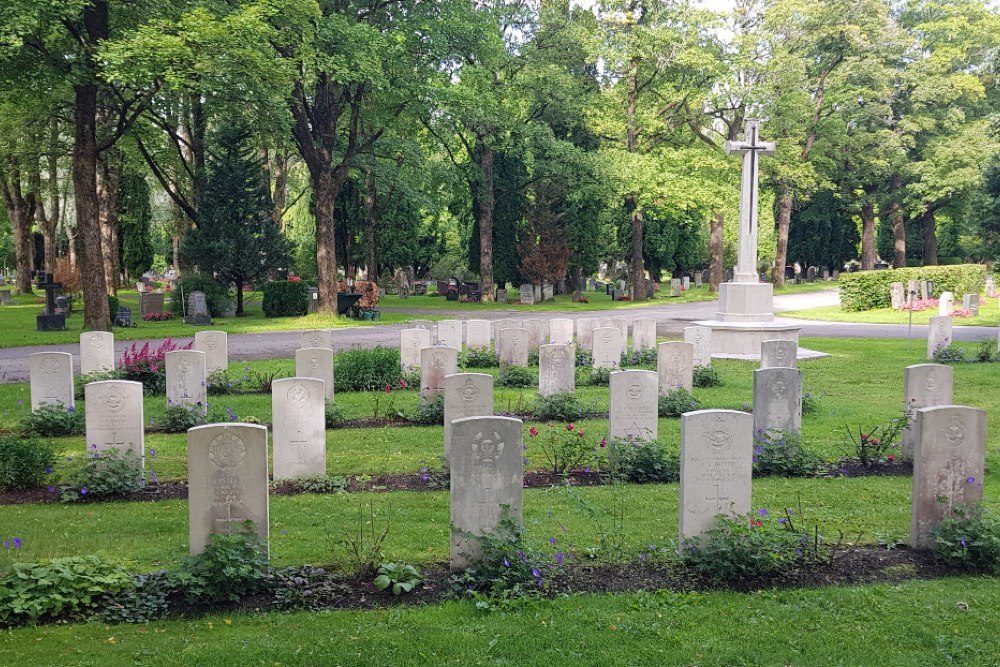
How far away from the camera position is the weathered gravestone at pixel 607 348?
16.1 metres

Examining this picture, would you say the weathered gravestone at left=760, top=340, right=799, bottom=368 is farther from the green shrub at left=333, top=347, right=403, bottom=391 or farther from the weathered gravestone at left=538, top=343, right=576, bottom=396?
the green shrub at left=333, top=347, right=403, bottom=391

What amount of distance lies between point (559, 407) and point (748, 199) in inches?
435

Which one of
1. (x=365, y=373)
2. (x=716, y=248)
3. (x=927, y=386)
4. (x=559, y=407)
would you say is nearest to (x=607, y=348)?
(x=559, y=407)

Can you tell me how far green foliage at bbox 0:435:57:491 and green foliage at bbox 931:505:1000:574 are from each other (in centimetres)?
856

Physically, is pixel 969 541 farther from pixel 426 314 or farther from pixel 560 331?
pixel 426 314

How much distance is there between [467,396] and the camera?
9.30 metres

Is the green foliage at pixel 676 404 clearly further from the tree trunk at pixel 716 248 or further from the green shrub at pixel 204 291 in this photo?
the tree trunk at pixel 716 248

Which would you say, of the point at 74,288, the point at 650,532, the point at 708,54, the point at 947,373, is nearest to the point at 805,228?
the point at 708,54

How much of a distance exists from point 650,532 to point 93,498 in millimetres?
5527

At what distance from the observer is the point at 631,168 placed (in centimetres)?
3969

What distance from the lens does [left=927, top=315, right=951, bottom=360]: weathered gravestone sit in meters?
18.6

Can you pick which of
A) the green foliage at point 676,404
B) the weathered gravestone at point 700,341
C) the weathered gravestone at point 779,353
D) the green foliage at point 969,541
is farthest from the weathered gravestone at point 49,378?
the green foliage at point 969,541

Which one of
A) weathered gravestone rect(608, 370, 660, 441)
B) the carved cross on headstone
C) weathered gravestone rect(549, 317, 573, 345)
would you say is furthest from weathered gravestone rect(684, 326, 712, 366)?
weathered gravestone rect(608, 370, 660, 441)

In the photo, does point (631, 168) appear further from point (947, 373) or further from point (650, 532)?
point (650, 532)
